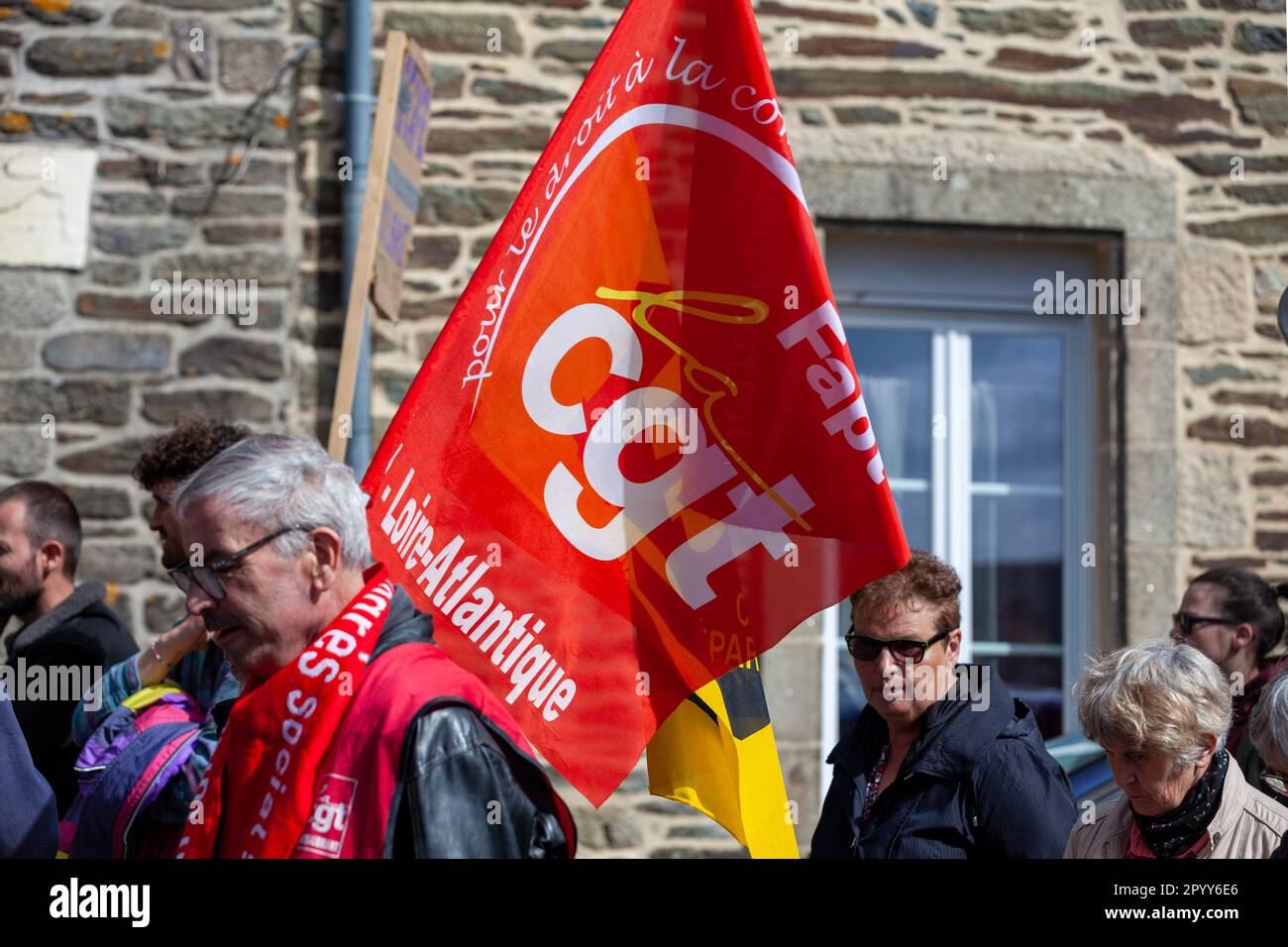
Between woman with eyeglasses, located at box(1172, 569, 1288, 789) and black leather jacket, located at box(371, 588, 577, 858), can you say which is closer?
black leather jacket, located at box(371, 588, 577, 858)

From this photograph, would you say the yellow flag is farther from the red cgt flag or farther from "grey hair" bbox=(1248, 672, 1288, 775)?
"grey hair" bbox=(1248, 672, 1288, 775)

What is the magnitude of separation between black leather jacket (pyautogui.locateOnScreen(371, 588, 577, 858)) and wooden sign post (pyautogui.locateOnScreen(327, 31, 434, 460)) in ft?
5.34

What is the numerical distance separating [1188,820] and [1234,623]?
1.83 metres

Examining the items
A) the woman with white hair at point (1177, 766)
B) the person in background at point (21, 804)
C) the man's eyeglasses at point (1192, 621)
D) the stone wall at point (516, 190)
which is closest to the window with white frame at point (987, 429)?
the stone wall at point (516, 190)

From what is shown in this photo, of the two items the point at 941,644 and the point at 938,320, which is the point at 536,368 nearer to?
the point at 941,644

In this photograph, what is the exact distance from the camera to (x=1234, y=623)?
15.4 feet

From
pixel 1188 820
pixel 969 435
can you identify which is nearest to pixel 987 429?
pixel 969 435

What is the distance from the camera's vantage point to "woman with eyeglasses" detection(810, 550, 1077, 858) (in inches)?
133

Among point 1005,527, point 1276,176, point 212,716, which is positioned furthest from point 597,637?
point 1276,176

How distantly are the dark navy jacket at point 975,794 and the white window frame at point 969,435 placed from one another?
366 centimetres

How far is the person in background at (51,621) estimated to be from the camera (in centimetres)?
Result: 412
